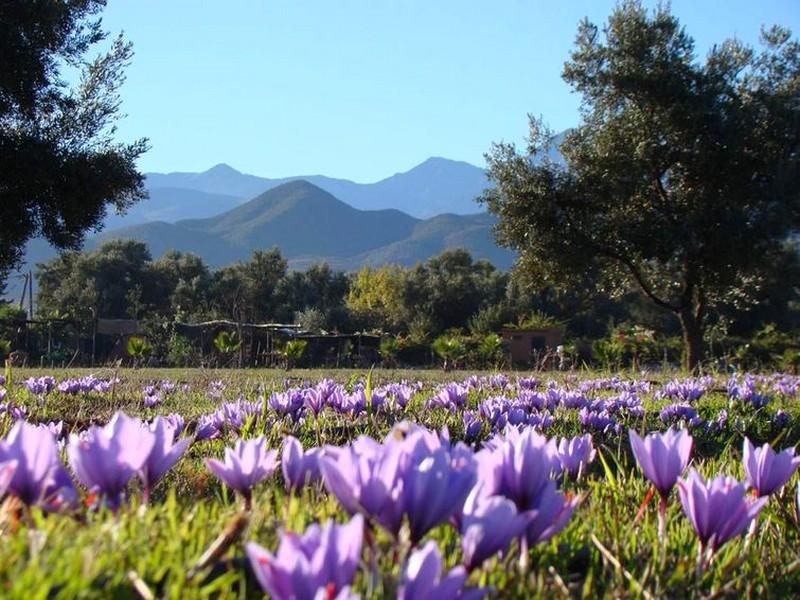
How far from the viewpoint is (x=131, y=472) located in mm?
1339

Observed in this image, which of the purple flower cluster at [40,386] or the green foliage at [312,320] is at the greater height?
the green foliage at [312,320]

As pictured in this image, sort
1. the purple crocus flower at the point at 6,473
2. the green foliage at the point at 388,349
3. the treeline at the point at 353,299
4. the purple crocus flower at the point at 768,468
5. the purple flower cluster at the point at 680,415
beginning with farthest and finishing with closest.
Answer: the treeline at the point at 353,299 → the green foliage at the point at 388,349 → the purple flower cluster at the point at 680,415 → the purple crocus flower at the point at 768,468 → the purple crocus flower at the point at 6,473

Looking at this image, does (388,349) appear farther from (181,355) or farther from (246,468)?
(246,468)

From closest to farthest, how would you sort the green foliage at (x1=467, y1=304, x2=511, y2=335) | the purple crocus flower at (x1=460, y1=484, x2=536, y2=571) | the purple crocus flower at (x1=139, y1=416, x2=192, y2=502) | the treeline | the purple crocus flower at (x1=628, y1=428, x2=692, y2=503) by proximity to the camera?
the purple crocus flower at (x1=460, y1=484, x2=536, y2=571), the purple crocus flower at (x1=139, y1=416, x2=192, y2=502), the purple crocus flower at (x1=628, y1=428, x2=692, y2=503), the green foliage at (x1=467, y1=304, x2=511, y2=335), the treeline

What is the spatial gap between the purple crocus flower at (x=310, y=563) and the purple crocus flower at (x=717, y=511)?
71 cm

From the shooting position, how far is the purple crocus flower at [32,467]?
48.7 inches

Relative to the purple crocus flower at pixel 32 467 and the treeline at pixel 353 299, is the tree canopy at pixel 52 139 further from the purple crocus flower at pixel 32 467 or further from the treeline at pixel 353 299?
the treeline at pixel 353 299

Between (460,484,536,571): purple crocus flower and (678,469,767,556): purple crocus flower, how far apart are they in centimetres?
43

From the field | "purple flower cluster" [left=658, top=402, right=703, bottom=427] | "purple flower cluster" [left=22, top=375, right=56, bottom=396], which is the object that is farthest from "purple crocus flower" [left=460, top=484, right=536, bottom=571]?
"purple flower cluster" [left=22, top=375, right=56, bottom=396]

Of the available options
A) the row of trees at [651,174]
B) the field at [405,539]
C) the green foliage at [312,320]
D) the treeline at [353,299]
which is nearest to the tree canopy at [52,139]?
the row of trees at [651,174]

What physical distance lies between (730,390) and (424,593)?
620cm

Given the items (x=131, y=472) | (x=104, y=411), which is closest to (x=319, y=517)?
(x=131, y=472)

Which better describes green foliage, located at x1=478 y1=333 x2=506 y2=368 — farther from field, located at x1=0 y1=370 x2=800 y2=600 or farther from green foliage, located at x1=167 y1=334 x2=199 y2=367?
field, located at x1=0 y1=370 x2=800 y2=600

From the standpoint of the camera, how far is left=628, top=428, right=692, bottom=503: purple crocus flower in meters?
1.57
